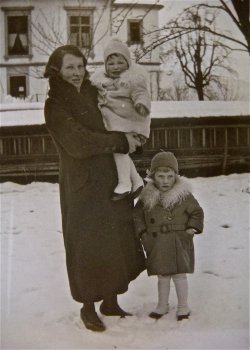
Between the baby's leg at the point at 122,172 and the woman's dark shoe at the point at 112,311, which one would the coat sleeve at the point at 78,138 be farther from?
the woman's dark shoe at the point at 112,311

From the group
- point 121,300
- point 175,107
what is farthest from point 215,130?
point 121,300

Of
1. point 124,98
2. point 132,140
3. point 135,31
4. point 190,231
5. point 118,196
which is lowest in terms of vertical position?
point 190,231

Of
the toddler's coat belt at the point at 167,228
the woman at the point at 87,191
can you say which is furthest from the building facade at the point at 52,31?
the toddler's coat belt at the point at 167,228

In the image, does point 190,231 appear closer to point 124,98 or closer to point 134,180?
point 134,180

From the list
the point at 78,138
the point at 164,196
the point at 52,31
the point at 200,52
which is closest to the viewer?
the point at 78,138

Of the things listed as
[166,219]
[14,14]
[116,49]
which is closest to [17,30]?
[14,14]

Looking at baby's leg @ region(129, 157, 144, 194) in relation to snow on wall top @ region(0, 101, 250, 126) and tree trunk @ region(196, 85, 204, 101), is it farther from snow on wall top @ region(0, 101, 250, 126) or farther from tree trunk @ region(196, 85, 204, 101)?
tree trunk @ region(196, 85, 204, 101)

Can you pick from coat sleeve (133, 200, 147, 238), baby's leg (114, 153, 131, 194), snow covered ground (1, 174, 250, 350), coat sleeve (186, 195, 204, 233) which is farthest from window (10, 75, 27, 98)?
coat sleeve (186, 195, 204, 233)
